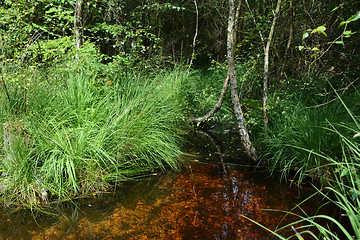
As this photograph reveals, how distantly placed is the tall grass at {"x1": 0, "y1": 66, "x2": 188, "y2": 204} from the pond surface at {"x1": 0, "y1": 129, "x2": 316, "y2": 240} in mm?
206

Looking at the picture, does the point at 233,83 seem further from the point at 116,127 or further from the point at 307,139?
the point at 116,127

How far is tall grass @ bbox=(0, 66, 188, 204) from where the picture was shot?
2.60 m

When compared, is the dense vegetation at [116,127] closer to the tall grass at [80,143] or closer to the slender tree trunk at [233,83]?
the tall grass at [80,143]

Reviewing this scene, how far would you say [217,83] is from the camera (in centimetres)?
671

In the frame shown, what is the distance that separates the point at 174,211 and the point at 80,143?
47.7 inches

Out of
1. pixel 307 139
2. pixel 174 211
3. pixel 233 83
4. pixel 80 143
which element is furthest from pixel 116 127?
pixel 307 139

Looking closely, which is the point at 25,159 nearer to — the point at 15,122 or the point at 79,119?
the point at 15,122

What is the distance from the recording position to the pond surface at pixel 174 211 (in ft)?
7.30

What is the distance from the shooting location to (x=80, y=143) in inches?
110

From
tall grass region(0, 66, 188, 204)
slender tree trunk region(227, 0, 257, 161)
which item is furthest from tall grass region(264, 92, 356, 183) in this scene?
tall grass region(0, 66, 188, 204)

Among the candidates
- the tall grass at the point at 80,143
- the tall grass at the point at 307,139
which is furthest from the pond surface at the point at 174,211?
the tall grass at the point at 307,139

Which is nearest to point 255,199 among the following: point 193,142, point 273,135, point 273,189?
point 273,189

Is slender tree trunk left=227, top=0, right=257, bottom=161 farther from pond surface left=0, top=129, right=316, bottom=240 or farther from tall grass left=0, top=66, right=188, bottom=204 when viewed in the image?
tall grass left=0, top=66, right=188, bottom=204

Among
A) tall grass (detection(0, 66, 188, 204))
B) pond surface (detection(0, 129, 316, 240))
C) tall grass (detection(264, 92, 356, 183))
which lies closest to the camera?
pond surface (detection(0, 129, 316, 240))
